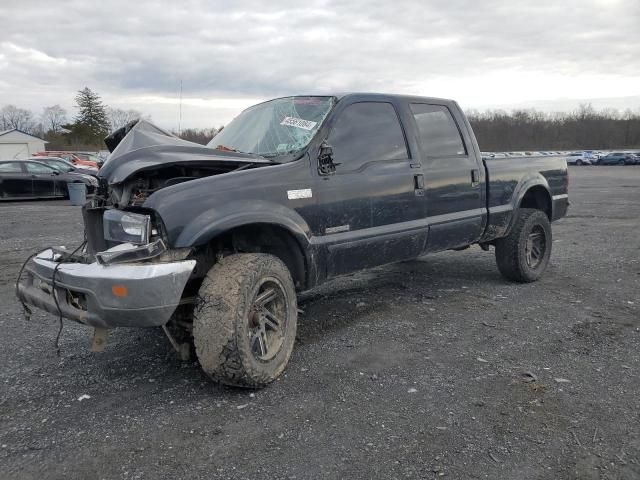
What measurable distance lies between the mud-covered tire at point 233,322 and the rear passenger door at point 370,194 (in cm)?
83

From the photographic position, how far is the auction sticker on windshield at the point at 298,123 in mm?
4230

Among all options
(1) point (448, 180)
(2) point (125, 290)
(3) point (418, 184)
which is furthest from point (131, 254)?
(1) point (448, 180)

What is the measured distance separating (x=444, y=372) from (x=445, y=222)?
5.57 feet

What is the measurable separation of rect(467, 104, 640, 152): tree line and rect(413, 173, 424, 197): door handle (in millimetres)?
84502

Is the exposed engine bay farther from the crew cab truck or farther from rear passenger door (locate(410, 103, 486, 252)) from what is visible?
rear passenger door (locate(410, 103, 486, 252))

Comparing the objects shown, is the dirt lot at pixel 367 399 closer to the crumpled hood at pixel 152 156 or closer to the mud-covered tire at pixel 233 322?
the mud-covered tire at pixel 233 322

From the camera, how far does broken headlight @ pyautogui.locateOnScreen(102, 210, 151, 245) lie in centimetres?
317

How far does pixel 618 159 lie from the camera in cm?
5212

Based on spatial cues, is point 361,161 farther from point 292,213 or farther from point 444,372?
point 444,372

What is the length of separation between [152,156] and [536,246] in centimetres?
469

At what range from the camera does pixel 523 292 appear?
5750 millimetres

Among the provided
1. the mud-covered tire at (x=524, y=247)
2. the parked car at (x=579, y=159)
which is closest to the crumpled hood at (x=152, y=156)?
the mud-covered tire at (x=524, y=247)

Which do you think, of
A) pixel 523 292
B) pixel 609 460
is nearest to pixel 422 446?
pixel 609 460

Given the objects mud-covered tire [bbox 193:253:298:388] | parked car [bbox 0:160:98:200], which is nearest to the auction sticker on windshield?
mud-covered tire [bbox 193:253:298:388]
